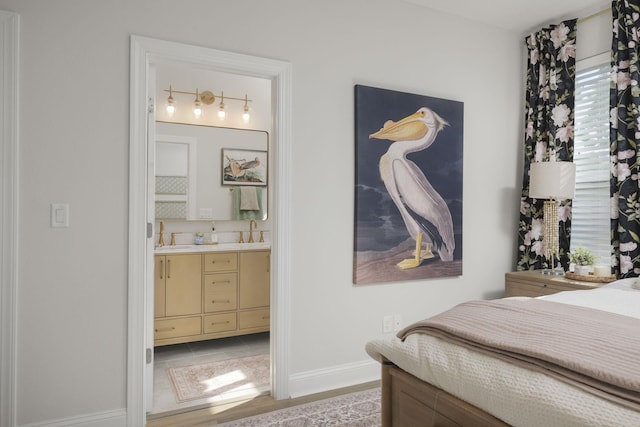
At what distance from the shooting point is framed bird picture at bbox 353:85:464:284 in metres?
2.90

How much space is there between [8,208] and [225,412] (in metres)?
1.59

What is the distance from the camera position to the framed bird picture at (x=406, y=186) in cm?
290

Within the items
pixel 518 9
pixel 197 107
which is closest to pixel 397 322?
pixel 518 9

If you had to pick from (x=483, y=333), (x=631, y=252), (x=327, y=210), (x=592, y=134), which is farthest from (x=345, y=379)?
(x=592, y=134)

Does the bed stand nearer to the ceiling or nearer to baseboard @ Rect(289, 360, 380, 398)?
baseboard @ Rect(289, 360, 380, 398)

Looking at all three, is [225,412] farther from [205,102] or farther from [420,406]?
[205,102]


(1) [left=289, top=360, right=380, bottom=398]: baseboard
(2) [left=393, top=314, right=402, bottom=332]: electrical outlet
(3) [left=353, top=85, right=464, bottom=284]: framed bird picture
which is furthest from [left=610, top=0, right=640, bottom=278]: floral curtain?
(1) [left=289, top=360, right=380, bottom=398]: baseboard

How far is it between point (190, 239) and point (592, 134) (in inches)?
141

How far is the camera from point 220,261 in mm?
3781

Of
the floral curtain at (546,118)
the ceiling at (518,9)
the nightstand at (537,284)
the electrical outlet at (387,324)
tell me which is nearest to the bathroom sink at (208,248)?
the electrical outlet at (387,324)

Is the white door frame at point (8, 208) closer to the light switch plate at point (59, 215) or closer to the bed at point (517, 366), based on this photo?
the light switch plate at point (59, 215)

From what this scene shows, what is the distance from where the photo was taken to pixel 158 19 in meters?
2.35

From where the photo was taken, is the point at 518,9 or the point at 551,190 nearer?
the point at 551,190

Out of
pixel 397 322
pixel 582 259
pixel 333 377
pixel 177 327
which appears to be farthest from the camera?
pixel 177 327
